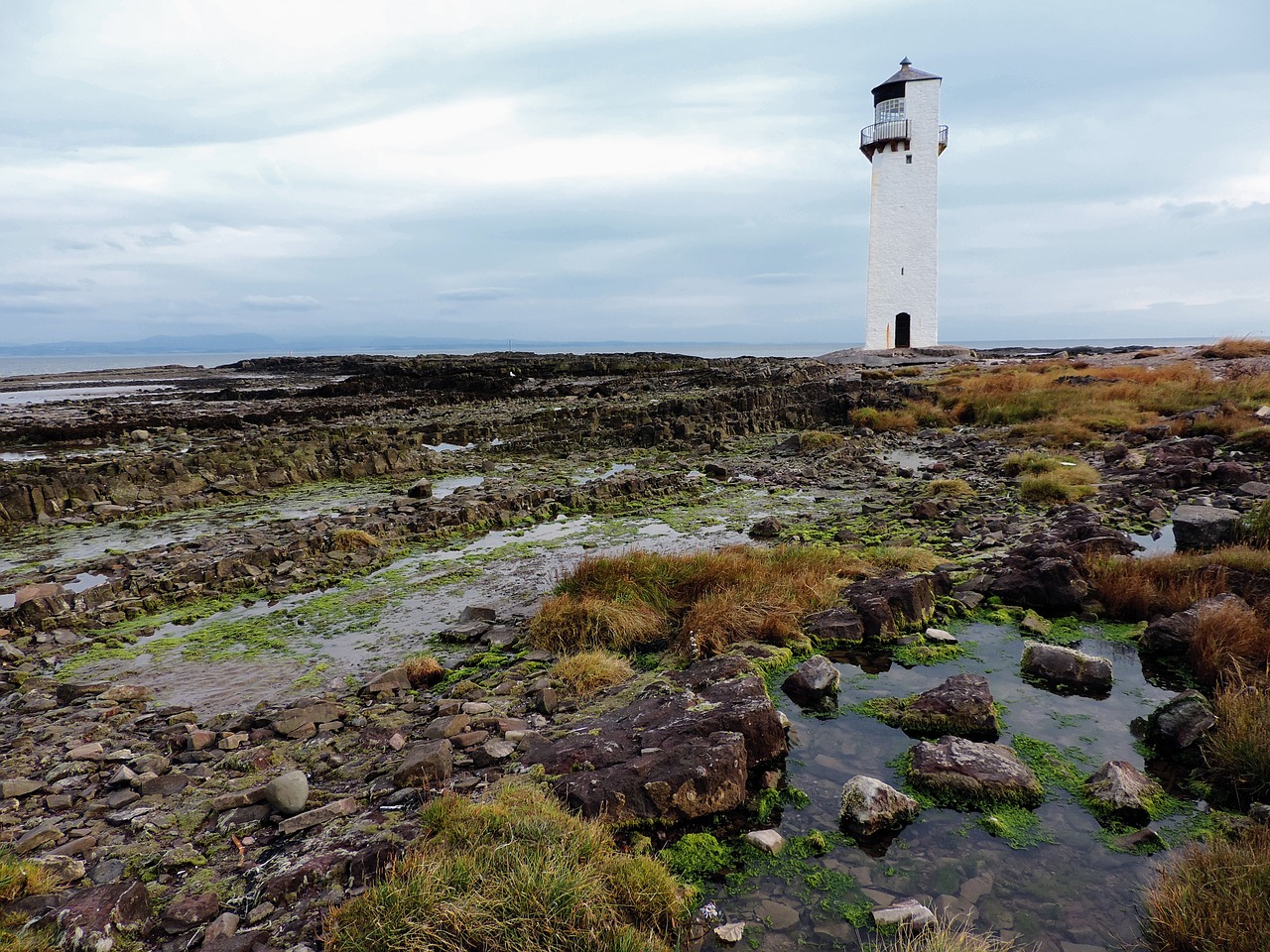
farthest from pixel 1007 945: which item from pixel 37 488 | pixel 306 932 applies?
pixel 37 488

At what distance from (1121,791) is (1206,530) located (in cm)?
645

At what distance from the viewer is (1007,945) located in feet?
12.8

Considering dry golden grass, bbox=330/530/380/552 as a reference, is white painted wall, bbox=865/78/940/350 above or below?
above

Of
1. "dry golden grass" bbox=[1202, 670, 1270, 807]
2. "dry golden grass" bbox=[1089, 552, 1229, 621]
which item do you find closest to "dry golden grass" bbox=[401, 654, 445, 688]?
"dry golden grass" bbox=[1202, 670, 1270, 807]

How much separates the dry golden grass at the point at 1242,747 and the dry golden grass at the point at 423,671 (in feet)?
23.2

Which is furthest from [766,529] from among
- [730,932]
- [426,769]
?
[730,932]

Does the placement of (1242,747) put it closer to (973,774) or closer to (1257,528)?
(973,774)

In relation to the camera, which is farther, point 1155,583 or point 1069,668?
point 1155,583

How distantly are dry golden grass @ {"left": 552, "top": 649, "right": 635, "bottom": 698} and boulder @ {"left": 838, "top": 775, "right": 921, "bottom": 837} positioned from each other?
286 cm

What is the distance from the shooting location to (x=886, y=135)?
52.3 meters

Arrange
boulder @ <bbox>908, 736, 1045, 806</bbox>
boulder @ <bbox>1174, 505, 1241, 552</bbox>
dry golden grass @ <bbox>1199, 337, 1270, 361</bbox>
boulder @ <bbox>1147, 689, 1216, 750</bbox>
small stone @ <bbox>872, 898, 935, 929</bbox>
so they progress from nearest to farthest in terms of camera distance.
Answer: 1. small stone @ <bbox>872, 898, 935, 929</bbox>
2. boulder @ <bbox>908, 736, 1045, 806</bbox>
3. boulder @ <bbox>1147, 689, 1216, 750</bbox>
4. boulder @ <bbox>1174, 505, 1241, 552</bbox>
5. dry golden grass @ <bbox>1199, 337, 1270, 361</bbox>

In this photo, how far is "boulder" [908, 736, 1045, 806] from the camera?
17.3 feet

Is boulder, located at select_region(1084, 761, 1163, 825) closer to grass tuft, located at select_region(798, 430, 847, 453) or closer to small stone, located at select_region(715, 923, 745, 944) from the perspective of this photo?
small stone, located at select_region(715, 923, 745, 944)

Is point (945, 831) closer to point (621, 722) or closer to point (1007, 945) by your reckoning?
point (1007, 945)
